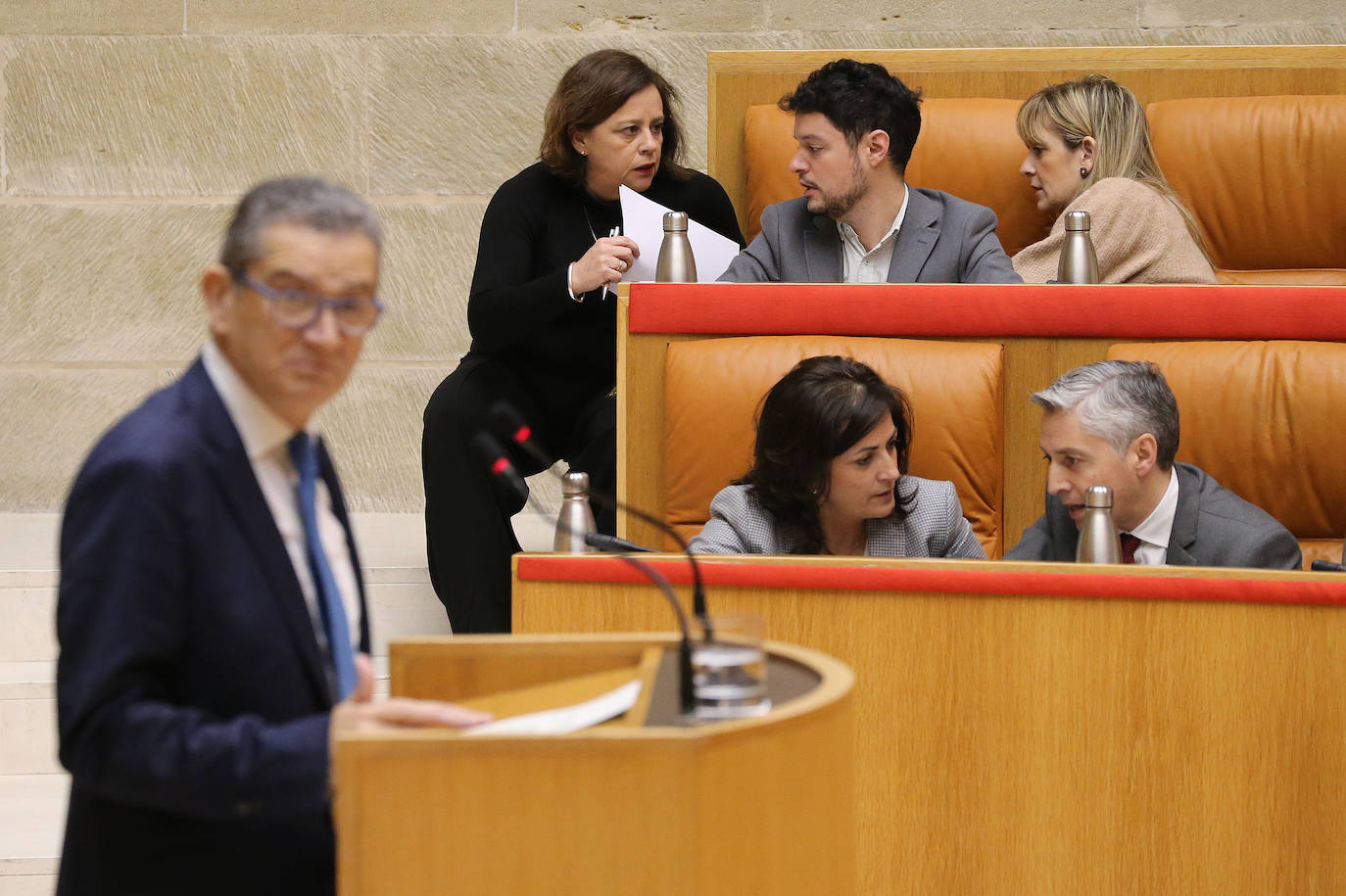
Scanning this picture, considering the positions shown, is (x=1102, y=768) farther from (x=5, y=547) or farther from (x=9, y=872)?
(x=5, y=547)

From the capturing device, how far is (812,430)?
1.76 m

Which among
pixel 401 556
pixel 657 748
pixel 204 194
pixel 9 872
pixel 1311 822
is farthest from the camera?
pixel 204 194

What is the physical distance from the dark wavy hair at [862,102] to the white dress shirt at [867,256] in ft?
0.33

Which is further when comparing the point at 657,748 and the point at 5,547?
the point at 5,547

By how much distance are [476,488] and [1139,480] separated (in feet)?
3.34

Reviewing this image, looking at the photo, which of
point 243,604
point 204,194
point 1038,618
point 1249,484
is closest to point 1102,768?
point 1038,618

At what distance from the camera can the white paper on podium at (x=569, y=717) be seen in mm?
840

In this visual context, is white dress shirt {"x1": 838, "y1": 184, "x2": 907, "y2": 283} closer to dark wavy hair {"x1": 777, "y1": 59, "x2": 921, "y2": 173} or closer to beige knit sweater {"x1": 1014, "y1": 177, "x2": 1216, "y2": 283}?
dark wavy hair {"x1": 777, "y1": 59, "x2": 921, "y2": 173}

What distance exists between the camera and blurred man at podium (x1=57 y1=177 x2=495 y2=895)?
0.76 metres

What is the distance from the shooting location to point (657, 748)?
790mm

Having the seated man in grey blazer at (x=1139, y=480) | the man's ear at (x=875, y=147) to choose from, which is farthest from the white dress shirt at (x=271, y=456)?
the man's ear at (x=875, y=147)

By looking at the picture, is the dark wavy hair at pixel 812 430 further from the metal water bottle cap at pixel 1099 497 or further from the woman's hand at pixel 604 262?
the woman's hand at pixel 604 262

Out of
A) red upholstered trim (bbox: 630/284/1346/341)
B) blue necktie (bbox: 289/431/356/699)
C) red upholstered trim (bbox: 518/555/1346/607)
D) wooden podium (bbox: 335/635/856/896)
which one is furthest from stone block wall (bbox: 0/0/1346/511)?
wooden podium (bbox: 335/635/856/896)

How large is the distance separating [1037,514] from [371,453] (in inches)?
73.2
